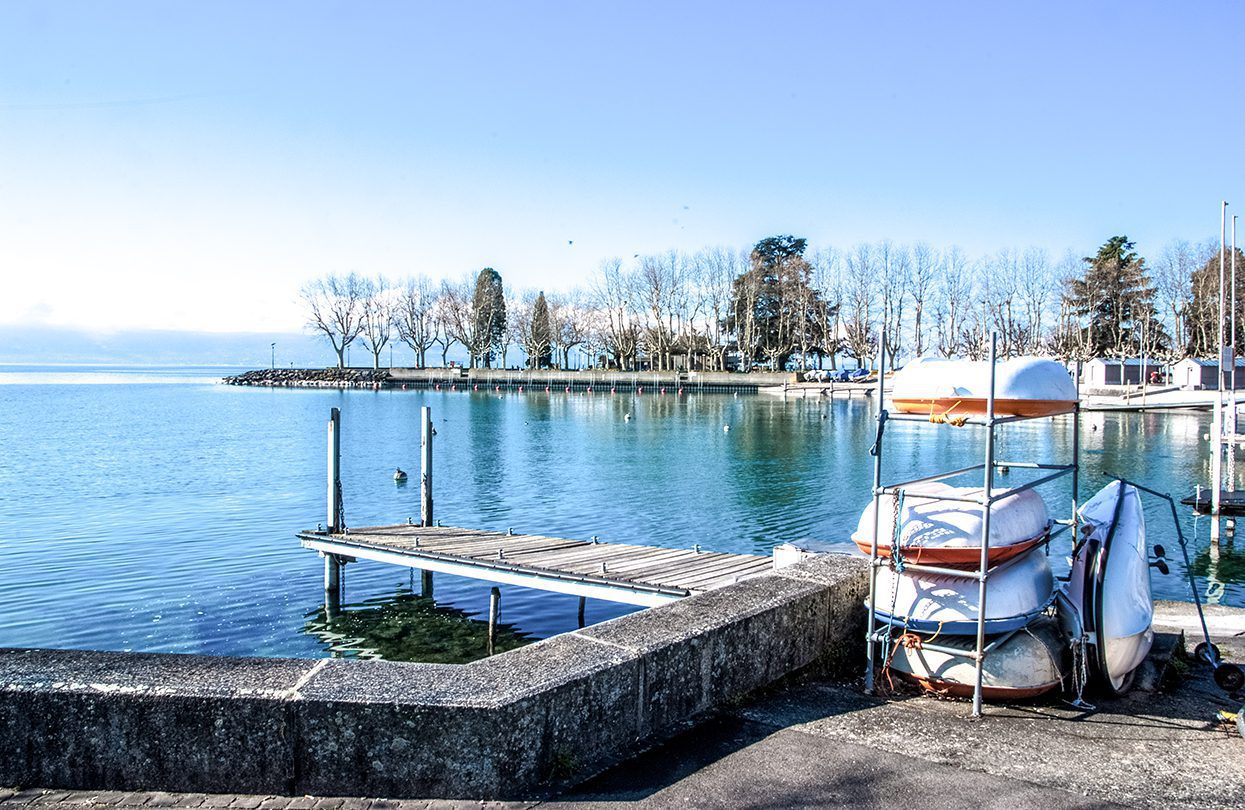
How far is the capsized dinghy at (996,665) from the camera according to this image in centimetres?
584

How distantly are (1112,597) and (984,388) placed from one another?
5.19 ft

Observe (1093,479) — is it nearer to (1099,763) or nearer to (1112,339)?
(1099,763)

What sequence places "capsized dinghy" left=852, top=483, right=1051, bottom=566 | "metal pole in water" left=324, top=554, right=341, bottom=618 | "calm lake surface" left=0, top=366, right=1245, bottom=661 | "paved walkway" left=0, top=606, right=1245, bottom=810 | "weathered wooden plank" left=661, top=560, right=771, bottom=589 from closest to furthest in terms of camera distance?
"paved walkway" left=0, top=606, right=1245, bottom=810, "capsized dinghy" left=852, top=483, right=1051, bottom=566, "weathered wooden plank" left=661, top=560, right=771, bottom=589, "calm lake surface" left=0, top=366, right=1245, bottom=661, "metal pole in water" left=324, top=554, right=341, bottom=618

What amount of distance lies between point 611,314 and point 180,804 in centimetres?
13322

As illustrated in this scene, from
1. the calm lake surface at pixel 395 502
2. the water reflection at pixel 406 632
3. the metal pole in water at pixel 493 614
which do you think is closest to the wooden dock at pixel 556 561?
the metal pole in water at pixel 493 614

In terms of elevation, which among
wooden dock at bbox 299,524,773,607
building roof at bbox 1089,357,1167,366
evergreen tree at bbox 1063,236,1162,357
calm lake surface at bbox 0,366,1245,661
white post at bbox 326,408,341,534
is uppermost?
evergreen tree at bbox 1063,236,1162,357

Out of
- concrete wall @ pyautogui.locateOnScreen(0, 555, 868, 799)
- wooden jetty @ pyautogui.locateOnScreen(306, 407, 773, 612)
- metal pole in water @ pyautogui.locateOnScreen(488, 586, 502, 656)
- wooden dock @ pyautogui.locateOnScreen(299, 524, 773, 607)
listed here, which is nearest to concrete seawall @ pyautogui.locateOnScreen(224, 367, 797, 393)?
wooden jetty @ pyautogui.locateOnScreen(306, 407, 773, 612)

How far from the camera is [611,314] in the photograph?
136500 millimetres

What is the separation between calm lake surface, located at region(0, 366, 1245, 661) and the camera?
1678 cm

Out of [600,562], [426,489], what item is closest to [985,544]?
[600,562]

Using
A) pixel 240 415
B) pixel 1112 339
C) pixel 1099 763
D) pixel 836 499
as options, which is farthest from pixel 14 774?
pixel 1112 339

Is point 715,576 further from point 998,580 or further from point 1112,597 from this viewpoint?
point 1112,597

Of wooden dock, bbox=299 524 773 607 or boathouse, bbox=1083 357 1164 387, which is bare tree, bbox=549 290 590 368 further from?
wooden dock, bbox=299 524 773 607

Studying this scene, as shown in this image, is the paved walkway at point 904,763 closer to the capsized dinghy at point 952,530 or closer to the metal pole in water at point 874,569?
the metal pole in water at point 874,569
